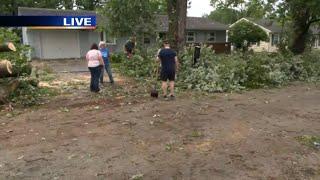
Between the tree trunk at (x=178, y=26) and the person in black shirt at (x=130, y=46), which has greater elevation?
the tree trunk at (x=178, y=26)

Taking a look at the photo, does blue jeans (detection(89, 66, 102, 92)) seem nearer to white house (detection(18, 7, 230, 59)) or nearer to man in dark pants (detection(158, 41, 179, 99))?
man in dark pants (detection(158, 41, 179, 99))

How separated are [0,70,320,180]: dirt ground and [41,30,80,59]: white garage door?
64.7 ft

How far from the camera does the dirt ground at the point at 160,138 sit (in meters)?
6.54

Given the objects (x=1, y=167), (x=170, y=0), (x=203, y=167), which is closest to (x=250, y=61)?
(x=170, y=0)

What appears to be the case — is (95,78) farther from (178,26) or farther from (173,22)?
(173,22)

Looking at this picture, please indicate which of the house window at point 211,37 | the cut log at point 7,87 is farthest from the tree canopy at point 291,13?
the cut log at point 7,87

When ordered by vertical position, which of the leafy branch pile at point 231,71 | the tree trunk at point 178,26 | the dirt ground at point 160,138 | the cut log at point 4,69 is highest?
the tree trunk at point 178,26

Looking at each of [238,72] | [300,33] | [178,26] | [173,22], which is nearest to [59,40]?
[173,22]

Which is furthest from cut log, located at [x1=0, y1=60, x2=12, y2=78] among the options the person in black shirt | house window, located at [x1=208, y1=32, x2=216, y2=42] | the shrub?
house window, located at [x1=208, y1=32, x2=216, y2=42]

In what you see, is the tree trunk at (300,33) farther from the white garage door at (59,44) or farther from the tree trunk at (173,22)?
the white garage door at (59,44)

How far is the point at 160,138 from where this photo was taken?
27.1ft

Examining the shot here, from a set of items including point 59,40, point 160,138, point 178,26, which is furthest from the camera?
point 59,40

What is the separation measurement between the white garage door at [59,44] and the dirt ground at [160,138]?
776 inches

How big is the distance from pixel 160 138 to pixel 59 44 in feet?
83.9
